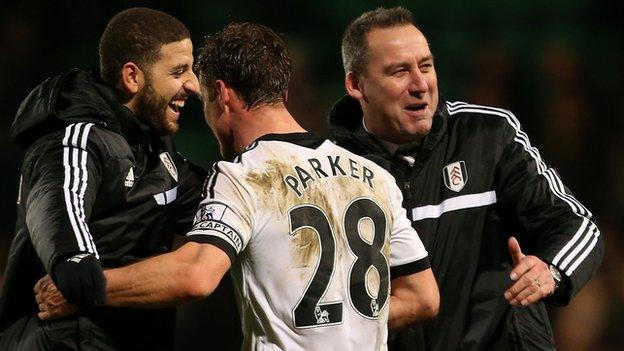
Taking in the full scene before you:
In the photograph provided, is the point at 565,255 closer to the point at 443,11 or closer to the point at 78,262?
the point at 78,262

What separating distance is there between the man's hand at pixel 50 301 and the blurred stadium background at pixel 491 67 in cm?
288

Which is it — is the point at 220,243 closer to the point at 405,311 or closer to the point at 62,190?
the point at 62,190

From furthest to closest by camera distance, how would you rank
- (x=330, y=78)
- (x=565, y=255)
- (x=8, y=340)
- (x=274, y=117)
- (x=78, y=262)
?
(x=330, y=78) < (x=565, y=255) < (x=8, y=340) < (x=274, y=117) < (x=78, y=262)

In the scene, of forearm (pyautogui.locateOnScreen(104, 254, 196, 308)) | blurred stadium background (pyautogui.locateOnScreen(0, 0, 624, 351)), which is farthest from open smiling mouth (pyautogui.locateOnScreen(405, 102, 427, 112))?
blurred stadium background (pyautogui.locateOnScreen(0, 0, 624, 351))

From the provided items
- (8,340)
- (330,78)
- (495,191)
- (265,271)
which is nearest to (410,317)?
(265,271)

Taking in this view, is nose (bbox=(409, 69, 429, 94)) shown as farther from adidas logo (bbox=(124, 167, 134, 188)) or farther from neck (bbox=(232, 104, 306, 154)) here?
adidas logo (bbox=(124, 167, 134, 188))

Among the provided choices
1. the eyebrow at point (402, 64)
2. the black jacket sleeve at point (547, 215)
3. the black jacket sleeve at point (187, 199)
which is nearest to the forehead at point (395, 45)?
the eyebrow at point (402, 64)

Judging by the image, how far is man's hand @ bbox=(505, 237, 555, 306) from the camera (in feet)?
10.6

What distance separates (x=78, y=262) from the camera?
2797mm

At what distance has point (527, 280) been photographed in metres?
3.27

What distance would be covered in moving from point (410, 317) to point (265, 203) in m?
0.59

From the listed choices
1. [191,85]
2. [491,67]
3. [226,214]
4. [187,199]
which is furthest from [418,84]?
[491,67]

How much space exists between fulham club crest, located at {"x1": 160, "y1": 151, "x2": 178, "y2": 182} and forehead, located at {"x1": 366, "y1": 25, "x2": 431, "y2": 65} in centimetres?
87

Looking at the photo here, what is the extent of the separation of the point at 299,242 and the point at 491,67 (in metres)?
4.02
